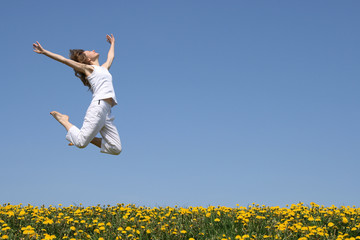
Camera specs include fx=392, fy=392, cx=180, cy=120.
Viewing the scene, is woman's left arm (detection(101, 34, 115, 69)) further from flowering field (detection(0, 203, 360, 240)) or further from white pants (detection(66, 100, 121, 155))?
flowering field (detection(0, 203, 360, 240))

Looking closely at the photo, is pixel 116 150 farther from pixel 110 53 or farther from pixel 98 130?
pixel 110 53

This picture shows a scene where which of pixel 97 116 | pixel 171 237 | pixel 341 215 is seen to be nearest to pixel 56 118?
pixel 97 116

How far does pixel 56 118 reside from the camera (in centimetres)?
845

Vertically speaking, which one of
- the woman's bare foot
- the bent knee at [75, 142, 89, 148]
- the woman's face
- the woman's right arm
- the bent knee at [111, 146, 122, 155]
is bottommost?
the bent knee at [75, 142, 89, 148]

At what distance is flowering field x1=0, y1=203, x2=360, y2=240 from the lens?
21.2 feet

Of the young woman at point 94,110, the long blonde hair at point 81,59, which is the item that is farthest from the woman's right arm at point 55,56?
the long blonde hair at point 81,59

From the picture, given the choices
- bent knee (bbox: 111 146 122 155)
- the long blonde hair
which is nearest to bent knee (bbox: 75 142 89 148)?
bent knee (bbox: 111 146 122 155)

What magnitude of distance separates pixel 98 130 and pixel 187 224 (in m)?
2.57

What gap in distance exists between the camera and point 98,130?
7910 millimetres

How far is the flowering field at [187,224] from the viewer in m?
6.46

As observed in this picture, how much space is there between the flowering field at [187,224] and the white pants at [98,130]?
1384mm

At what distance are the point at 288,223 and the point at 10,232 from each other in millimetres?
4795

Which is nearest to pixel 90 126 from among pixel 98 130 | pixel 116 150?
pixel 98 130

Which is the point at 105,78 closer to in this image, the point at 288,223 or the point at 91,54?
the point at 91,54
